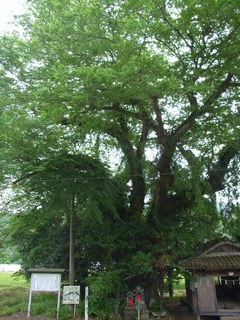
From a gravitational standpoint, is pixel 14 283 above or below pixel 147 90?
below

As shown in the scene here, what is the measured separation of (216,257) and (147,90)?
9604mm

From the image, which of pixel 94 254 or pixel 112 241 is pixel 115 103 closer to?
pixel 112 241

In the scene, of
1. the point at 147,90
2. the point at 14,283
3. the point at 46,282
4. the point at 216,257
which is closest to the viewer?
the point at 147,90

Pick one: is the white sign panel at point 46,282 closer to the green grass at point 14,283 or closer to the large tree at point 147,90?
the large tree at point 147,90

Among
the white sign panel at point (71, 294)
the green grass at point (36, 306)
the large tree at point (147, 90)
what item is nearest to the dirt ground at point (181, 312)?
the large tree at point (147, 90)

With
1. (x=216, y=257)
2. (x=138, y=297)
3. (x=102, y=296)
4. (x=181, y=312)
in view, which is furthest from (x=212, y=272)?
(x=102, y=296)

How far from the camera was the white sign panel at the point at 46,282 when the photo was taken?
12.8 metres

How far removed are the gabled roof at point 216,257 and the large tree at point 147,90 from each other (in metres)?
0.86

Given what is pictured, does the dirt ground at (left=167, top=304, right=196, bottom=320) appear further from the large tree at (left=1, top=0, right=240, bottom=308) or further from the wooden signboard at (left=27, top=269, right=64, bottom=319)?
the wooden signboard at (left=27, top=269, right=64, bottom=319)

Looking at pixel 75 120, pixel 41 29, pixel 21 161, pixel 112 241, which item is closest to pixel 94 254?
pixel 112 241

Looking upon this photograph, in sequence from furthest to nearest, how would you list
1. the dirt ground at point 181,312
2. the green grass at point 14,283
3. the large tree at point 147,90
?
the green grass at point 14,283 < the dirt ground at point 181,312 < the large tree at point 147,90

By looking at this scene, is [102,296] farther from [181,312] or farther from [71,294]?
[181,312]

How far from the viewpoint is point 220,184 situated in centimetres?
1623

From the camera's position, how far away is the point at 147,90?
32.8ft
